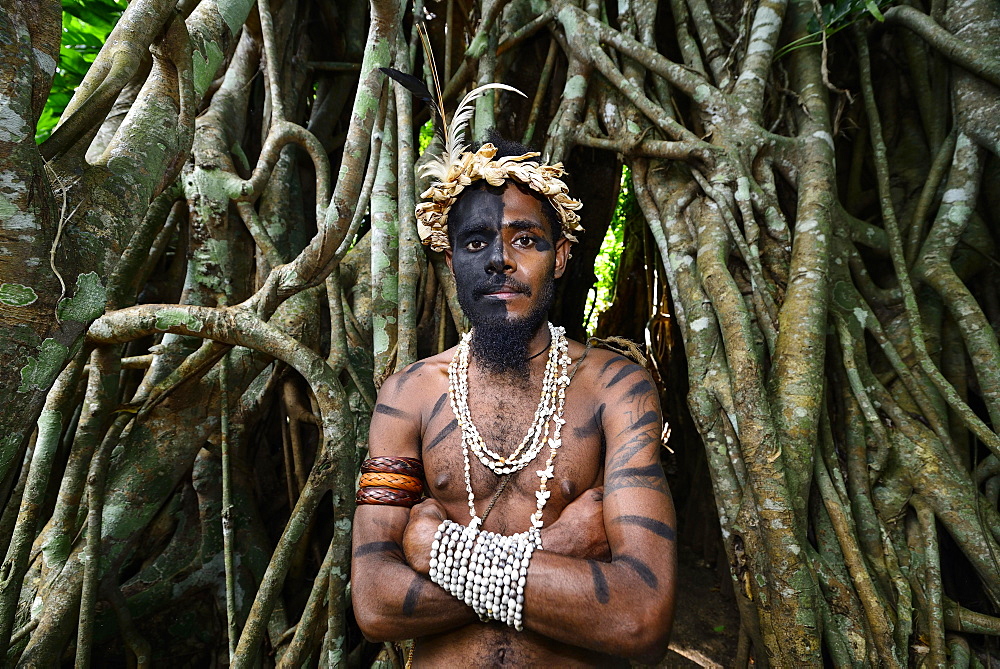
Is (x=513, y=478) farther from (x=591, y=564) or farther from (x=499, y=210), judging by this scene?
(x=499, y=210)

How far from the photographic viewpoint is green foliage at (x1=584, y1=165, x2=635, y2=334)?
5031 mm

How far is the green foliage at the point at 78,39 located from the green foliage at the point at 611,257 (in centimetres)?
378

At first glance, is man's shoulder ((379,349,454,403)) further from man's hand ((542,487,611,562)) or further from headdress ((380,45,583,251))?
man's hand ((542,487,611,562))

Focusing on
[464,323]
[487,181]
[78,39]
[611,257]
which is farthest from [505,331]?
[611,257]

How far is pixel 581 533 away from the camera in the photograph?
1.31m

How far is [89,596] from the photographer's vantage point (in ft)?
6.63

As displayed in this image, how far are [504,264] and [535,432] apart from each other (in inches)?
18.8

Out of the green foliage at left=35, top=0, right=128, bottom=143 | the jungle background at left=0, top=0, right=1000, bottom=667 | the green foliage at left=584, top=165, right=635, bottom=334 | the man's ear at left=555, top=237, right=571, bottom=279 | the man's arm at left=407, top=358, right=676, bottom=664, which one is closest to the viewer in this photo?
the man's arm at left=407, top=358, right=676, bottom=664

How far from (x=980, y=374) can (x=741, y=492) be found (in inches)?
45.9

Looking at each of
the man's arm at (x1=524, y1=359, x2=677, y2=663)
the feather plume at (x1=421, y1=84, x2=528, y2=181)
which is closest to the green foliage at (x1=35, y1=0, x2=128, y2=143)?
the feather plume at (x1=421, y1=84, x2=528, y2=181)

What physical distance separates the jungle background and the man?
667mm

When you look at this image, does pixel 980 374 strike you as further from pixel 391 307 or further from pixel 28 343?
pixel 28 343

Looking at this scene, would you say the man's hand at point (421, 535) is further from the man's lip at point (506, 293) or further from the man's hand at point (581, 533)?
the man's lip at point (506, 293)

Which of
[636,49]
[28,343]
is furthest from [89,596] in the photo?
[636,49]
